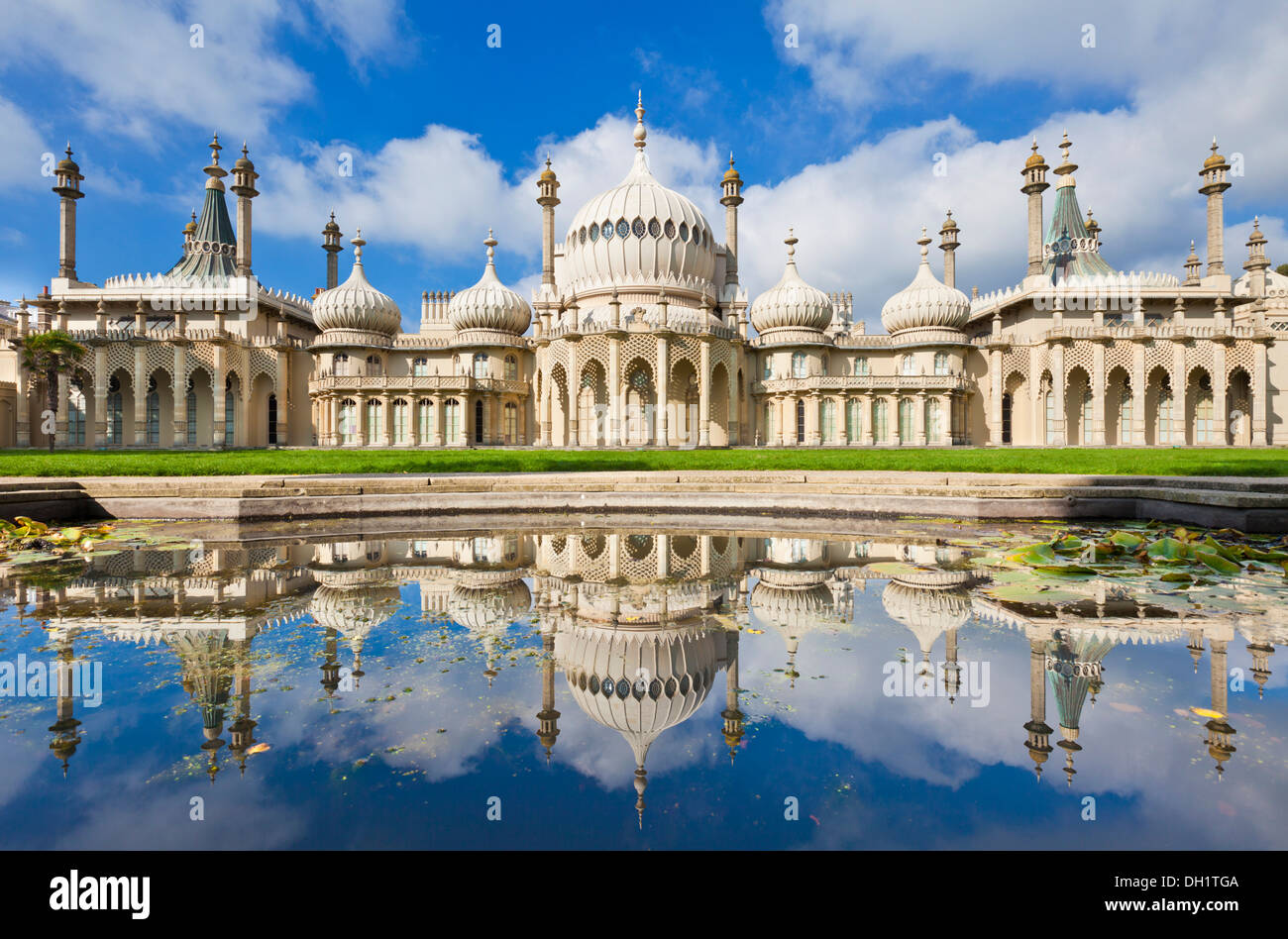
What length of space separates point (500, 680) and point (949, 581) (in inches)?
184

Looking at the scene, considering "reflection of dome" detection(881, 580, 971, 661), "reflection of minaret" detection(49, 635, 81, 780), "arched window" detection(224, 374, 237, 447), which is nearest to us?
"reflection of minaret" detection(49, 635, 81, 780)

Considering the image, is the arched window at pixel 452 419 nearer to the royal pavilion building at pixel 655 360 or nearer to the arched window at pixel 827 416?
the royal pavilion building at pixel 655 360

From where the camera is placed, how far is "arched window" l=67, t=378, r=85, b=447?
31594mm

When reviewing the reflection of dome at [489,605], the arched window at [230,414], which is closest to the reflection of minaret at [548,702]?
the reflection of dome at [489,605]

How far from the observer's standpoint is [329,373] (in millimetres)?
32906

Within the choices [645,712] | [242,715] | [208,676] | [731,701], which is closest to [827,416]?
[731,701]

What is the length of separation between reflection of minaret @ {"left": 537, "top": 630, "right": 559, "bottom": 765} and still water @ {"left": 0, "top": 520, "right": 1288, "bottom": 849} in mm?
20

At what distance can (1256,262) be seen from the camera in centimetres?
3506

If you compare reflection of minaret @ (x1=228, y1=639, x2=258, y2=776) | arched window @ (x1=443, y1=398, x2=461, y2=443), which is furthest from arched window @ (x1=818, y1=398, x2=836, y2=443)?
reflection of minaret @ (x1=228, y1=639, x2=258, y2=776)

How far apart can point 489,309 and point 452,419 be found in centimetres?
604

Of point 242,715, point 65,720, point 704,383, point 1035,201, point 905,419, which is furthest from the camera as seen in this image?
point 1035,201

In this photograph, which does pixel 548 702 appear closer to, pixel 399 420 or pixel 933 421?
pixel 399 420

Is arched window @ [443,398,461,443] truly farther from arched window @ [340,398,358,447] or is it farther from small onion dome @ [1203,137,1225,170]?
small onion dome @ [1203,137,1225,170]

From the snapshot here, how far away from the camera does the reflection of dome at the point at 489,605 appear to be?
17.8ft
